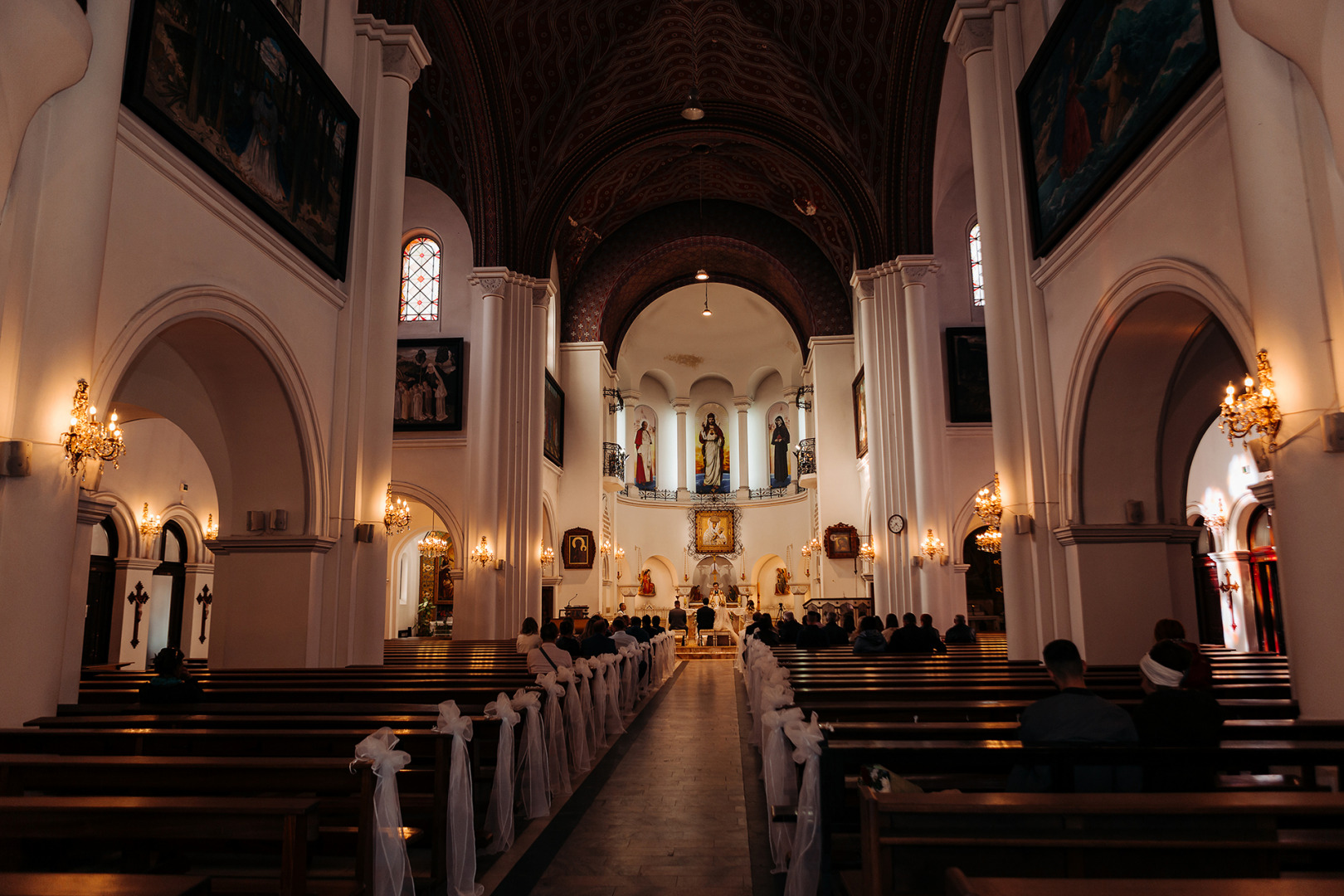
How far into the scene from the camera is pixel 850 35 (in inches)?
650

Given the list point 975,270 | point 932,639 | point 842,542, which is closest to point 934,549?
point 932,639

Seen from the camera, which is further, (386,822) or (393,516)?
(393,516)

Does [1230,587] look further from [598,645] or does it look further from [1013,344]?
[598,645]

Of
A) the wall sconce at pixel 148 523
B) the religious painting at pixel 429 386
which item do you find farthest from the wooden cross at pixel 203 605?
the religious painting at pixel 429 386

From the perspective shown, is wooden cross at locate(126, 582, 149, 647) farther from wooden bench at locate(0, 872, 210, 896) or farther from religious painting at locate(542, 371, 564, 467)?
wooden bench at locate(0, 872, 210, 896)

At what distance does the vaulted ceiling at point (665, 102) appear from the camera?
15836 millimetres

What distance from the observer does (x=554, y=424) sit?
75.6 feet

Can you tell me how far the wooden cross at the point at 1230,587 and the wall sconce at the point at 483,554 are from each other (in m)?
12.3

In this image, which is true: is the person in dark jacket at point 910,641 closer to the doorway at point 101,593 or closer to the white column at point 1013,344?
the white column at point 1013,344

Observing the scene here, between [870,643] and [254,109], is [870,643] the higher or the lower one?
the lower one

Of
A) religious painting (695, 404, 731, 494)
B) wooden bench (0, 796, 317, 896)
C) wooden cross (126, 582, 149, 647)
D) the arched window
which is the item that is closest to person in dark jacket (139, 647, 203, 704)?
wooden bench (0, 796, 317, 896)

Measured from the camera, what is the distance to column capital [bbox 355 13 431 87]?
10.9 metres

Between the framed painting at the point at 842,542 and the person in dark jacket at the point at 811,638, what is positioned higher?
the framed painting at the point at 842,542

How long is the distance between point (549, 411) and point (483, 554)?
641cm
